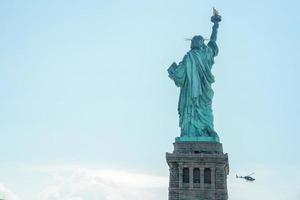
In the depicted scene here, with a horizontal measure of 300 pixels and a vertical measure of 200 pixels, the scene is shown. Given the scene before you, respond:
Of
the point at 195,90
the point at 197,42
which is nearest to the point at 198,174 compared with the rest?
the point at 195,90

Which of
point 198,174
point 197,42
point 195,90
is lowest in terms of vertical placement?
point 198,174

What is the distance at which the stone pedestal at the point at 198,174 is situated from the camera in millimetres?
42094

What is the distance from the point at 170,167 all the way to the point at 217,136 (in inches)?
171

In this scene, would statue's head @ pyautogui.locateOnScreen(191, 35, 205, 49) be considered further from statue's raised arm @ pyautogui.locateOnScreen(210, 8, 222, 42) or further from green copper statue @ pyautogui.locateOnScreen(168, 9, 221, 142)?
statue's raised arm @ pyautogui.locateOnScreen(210, 8, 222, 42)

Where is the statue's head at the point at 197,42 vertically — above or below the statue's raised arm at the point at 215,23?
below

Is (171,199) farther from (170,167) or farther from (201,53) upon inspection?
(201,53)

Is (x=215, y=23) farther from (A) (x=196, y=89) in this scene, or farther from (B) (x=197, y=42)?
(A) (x=196, y=89)

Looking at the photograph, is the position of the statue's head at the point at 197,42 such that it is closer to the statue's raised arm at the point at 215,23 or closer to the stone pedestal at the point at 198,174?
the statue's raised arm at the point at 215,23

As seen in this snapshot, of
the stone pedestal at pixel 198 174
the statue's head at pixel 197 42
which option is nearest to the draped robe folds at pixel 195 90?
the statue's head at pixel 197 42

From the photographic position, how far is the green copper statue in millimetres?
44531

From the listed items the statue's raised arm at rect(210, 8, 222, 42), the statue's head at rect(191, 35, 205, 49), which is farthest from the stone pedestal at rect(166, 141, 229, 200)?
the statue's raised arm at rect(210, 8, 222, 42)

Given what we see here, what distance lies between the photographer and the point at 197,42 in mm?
46531

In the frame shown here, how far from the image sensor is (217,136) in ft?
146

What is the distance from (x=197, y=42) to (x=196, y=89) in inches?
153
